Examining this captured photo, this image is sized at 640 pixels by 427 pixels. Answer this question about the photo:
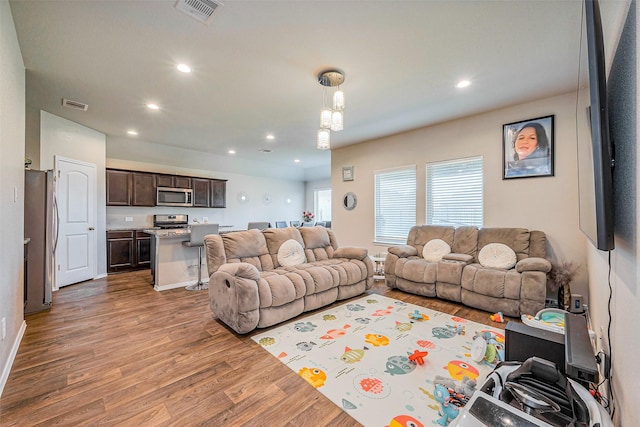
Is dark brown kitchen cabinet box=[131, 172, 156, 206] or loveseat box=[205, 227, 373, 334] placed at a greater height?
dark brown kitchen cabinet box=[131, 172, 156, 206]

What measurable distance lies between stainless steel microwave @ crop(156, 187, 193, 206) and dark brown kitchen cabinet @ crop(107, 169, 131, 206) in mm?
547

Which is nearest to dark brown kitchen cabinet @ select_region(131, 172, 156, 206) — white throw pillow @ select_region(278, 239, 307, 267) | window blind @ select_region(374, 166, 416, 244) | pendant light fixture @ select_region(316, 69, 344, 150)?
white throw pillow @ select_region(278, 239, 307, 267)

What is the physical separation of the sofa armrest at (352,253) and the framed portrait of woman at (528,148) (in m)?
2.24

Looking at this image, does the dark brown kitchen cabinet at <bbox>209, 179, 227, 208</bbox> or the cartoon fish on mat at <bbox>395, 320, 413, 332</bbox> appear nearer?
the cartoon fish on mat at <bbox>395, 320, 413, 332</bbox>

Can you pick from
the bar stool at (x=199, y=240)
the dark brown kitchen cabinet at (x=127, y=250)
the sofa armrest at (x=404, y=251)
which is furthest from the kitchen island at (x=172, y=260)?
the sofa armrest at (x=404, y=251)

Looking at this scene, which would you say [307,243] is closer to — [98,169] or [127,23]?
[127,23]

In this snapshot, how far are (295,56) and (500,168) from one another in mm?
3168

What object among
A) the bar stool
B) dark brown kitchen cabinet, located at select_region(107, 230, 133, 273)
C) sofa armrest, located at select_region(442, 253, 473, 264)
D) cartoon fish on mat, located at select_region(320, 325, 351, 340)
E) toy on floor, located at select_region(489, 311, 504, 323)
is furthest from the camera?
dark brown kitchen cabinet, located at select_region(107, 230, 133, 273)

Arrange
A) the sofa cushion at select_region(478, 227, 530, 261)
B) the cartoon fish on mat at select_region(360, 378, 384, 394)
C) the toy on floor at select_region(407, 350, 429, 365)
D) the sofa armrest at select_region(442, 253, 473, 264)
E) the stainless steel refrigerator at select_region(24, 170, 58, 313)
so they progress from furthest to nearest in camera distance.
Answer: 1. the sofa armrest at select_region(442, 253, 473, 264)
2. the sofa cushion at select_region(478, 227, 530, 261)
3. the stainless steel refrigerator at select_region(24, 170, 58, 313)
4. the toy on floor at select_region(407, 350, 429, 365)
5. the cartoon fish on mat at select_region(360, 378, 384, 394)

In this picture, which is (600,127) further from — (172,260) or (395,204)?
(172,260)

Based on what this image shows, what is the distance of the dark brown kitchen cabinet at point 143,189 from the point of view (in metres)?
5.55

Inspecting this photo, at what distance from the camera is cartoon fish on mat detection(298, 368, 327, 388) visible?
183 cm

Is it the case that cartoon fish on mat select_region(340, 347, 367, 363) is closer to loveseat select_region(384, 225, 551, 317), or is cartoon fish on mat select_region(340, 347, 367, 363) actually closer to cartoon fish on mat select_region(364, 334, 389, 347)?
cartoon fish on mat select_region(364, 334, 389, 347)

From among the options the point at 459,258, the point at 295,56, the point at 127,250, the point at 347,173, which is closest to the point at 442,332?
the point at 459,258
